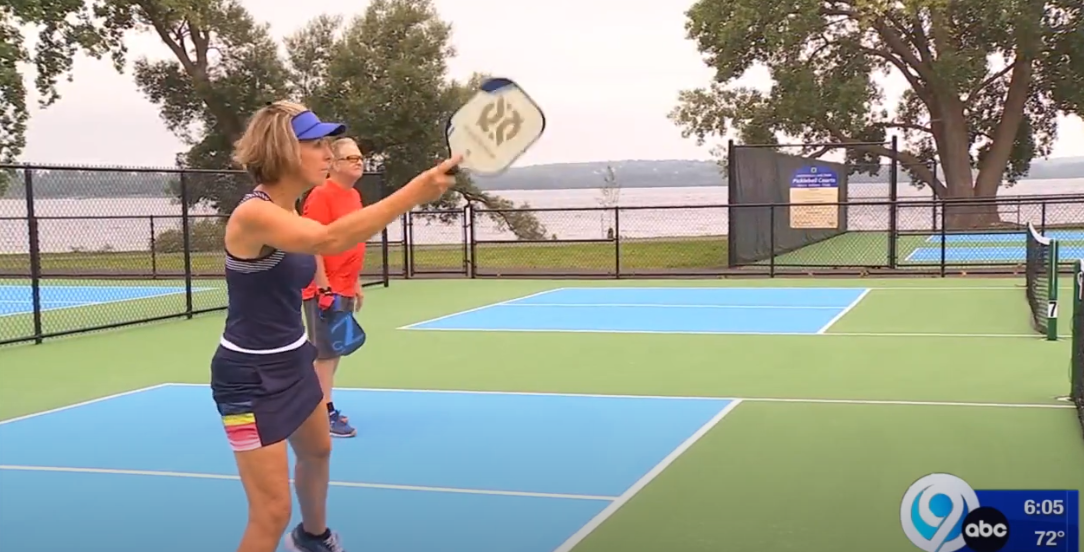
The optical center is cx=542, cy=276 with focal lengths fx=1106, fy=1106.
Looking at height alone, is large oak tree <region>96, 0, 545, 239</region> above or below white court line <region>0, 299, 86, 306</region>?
above

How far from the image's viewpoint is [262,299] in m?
3.25

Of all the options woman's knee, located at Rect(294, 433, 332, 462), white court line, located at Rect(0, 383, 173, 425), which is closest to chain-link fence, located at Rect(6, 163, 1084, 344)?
white court line, located at Rect(0, 383, 173, 425)

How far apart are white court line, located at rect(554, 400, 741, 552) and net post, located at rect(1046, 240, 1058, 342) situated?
3.78m

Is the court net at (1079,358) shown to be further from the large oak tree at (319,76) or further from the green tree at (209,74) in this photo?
the green tree at (209,74)

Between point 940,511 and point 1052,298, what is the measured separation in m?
6.34

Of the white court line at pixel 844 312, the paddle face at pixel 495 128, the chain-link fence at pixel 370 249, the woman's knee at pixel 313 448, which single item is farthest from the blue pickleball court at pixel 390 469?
the chain-link fence at pixel 370 249

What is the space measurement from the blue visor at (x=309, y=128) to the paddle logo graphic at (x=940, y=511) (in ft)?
7.47

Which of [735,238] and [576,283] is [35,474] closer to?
[576,283]

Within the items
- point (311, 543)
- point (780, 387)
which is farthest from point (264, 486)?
point (780, 387)

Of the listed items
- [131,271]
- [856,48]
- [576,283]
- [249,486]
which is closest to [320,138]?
[249,486]

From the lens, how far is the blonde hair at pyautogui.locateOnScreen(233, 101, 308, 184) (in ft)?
10.6

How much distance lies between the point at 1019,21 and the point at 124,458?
2493cm

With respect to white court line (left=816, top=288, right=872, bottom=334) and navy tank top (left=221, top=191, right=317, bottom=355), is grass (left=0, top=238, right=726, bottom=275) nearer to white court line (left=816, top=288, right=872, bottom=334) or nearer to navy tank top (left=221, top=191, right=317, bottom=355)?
white court line (left=816, top=288, right=872, bottom=334)

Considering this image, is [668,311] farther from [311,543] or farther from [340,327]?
[311,543]
